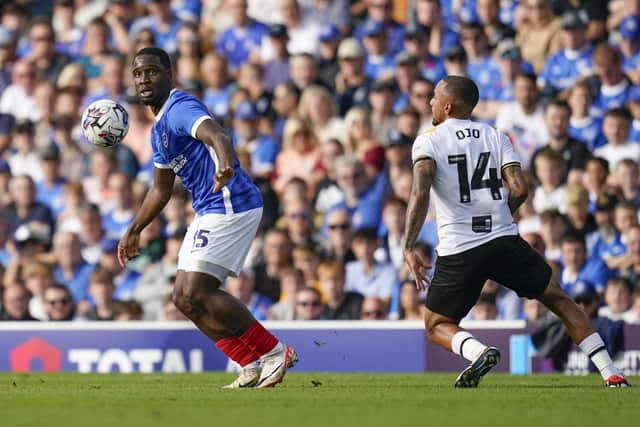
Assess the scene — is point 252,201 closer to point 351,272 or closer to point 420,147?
point 420,147

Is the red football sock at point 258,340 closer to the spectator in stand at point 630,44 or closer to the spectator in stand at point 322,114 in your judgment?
the spectator in stand at point 322,114

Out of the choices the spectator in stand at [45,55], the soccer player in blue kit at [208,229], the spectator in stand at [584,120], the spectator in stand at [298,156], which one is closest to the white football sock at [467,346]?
the soccer player in blue kit at [208,229]

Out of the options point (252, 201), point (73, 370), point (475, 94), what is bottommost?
point (73, 370)

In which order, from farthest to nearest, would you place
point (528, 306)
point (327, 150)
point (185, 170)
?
point (327, 150) < point (528, 306) < point (185, 170)

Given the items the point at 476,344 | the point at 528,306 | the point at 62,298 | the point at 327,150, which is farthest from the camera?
the point at 327,150

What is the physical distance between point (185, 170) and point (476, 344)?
8.15 feet

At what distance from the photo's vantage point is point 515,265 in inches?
398

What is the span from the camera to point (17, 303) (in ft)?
51.7

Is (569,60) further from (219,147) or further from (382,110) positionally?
(219,147)

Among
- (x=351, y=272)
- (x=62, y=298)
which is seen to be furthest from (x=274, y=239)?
(x=62, y=298)

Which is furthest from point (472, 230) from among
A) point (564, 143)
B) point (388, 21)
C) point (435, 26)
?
point (388, 21)

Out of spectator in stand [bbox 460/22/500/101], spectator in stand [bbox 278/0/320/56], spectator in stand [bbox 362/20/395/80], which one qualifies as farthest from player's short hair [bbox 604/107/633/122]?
spectator in stand [bbox 278/0/320/56]

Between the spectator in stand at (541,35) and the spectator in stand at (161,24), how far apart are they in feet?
16.1

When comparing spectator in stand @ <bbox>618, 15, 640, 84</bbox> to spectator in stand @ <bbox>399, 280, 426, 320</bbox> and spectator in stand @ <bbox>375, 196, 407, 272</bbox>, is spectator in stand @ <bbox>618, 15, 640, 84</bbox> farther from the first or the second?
spectator in stand @ <bbox>399, 280, 426, 320</bbox>
